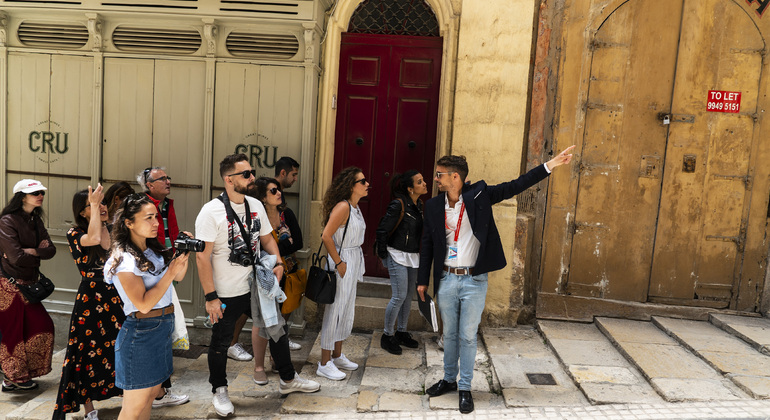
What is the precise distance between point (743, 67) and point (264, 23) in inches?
200

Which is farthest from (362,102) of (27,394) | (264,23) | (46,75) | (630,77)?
(27,394)

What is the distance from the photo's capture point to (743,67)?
234 inches

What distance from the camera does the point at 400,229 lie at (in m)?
5.43

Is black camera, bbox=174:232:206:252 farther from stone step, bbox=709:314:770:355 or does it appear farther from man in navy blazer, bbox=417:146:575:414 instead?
stone step, bbox=709:314:770:355

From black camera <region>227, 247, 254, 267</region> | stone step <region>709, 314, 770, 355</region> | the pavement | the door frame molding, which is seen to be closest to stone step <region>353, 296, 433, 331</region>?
the pavement

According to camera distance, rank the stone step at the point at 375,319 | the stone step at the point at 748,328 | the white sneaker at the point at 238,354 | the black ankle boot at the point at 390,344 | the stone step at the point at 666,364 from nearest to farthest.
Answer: the stone step at the point at 666,364
the stone step at the point at 748,328
the black ankle boot at the point at 390,344
the white sneaker at the point at 238,354
the stone step at the point at 375,319

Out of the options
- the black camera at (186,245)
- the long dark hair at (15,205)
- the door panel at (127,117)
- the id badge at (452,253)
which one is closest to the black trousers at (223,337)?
the black camera at (186,245)

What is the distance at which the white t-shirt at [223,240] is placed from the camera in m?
4.18

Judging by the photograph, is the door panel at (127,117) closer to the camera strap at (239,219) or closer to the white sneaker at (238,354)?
the white sneaker at (238,354)

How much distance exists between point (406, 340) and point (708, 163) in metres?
3.67

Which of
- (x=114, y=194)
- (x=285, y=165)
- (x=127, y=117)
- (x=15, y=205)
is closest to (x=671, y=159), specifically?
(x=285, y=165)

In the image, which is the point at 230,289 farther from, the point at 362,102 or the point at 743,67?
the point at 743,67

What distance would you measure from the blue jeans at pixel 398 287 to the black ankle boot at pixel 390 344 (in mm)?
53

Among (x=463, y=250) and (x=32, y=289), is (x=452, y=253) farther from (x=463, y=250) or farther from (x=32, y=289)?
(x=32, y=289)
